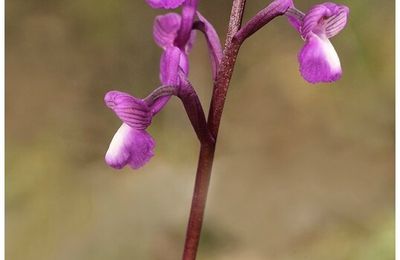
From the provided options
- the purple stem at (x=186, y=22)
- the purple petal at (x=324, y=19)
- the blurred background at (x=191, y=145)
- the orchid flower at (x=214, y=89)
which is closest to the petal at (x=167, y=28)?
the purple stem at (x=186, y=22)

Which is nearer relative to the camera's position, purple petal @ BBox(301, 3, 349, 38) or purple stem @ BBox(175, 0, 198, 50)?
purple petal @ BBox(301, 3, 349, 38)

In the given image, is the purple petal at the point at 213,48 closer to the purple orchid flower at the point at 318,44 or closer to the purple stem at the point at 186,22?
the purple stem at the point at 186,22

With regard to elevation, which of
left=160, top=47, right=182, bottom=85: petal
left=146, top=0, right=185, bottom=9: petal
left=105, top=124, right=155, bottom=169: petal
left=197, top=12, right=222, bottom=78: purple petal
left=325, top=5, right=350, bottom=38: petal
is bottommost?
left=105, top=124, right=155, bottom=169: petal

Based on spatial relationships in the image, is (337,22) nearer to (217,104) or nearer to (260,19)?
(260,19)

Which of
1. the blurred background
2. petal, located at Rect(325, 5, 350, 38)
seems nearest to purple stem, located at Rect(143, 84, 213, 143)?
petal, located at Rect(325, 5, 350, 38)

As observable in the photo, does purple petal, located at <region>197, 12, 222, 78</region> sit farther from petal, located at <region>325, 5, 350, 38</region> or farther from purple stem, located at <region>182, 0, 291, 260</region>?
petal, located at <region>325, 5, 350, 38</region>

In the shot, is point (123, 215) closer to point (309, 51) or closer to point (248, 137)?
point (248, 137)
